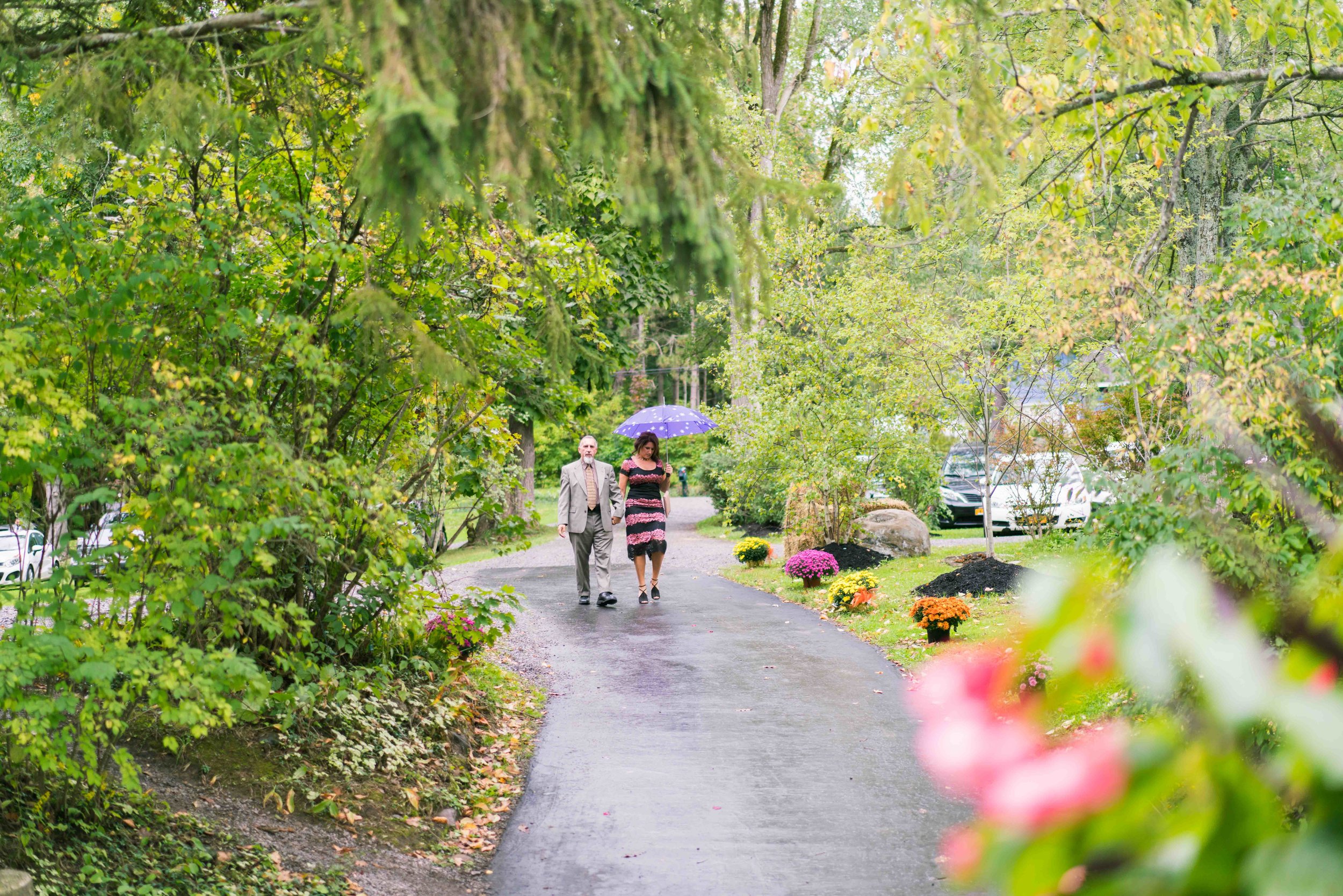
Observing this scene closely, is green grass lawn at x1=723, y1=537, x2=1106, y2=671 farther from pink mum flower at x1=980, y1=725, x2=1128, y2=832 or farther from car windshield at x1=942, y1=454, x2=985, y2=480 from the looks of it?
pink mum flower at x1=980, y1=725, x2=1128, y2=832

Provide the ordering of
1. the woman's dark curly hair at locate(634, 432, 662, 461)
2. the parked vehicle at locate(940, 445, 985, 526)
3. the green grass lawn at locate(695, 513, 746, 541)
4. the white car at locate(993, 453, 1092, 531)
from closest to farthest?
1. the woman's dark curly hair at locate(634, 432, 662, 461)
2. the white car at locate(993, 453, 1092, 531)
3. the parked vehicle at locate(940, 445, 985, 526)
4. the green grass lawn at locate(695, 513, 746, 541)

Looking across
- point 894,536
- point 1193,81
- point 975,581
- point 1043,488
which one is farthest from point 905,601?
point 1193,81

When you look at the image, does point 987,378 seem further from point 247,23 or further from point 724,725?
point 247,23

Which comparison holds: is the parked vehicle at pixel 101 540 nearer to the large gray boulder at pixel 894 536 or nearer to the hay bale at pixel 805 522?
the hay bale at pixel 805 522

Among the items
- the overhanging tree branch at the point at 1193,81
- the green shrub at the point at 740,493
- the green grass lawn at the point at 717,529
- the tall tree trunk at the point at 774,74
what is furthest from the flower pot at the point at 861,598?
the green grass lawn at the point at 717,529

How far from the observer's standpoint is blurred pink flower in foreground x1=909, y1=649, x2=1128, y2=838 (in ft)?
2.19

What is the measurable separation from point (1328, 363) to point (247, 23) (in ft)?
17.9

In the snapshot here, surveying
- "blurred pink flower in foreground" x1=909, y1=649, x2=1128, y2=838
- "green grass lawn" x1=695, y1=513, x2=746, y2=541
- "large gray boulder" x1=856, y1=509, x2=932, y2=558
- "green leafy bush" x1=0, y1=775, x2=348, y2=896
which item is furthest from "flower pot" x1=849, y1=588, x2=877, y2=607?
"blurred pink flower in foreground" x1=909, y1=649, x2=1128, y2=838

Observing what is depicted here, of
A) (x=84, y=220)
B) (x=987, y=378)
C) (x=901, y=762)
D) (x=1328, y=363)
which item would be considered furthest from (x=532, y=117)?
(x=987, y=378)

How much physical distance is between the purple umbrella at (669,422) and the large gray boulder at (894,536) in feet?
12.2

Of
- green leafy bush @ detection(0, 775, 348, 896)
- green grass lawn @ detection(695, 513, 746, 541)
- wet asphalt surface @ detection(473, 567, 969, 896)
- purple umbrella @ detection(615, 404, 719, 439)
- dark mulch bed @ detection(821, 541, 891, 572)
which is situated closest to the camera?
green leafy bush @ detection(0, 775, 348, 896)

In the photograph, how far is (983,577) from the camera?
13.2m

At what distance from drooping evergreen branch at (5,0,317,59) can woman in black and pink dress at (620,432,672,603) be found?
9.01 meters

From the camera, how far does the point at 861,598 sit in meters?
12.9
